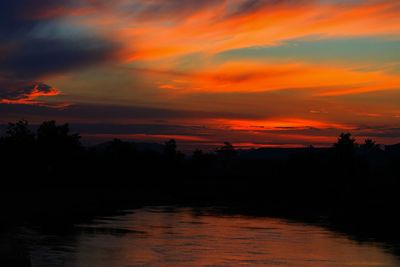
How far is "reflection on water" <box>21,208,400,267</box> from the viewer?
38750mm

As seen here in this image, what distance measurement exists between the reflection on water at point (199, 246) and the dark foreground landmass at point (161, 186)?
8051mm

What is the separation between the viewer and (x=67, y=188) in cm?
11581

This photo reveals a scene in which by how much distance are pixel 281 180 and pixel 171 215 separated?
203 feet

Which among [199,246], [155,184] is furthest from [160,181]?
[199,246]

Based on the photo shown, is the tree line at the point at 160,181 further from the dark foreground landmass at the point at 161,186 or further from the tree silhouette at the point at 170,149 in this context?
the tree silhouette at the point at 170,149

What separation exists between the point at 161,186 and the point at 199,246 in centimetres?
9786

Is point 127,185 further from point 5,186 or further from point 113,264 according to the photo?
point 113,264

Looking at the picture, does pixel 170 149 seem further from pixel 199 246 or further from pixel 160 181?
pixel 199 246

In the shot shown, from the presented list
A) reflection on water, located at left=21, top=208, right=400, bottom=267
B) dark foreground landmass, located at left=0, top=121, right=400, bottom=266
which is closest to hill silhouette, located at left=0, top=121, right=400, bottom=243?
dark foreground landmass, located at left=0, top=121, right=400, bottom=266

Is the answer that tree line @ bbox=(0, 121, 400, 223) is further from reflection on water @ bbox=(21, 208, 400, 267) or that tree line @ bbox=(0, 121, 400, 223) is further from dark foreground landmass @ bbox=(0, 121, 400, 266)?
reflection on water @ bbox=(21, 208, 400, 267)

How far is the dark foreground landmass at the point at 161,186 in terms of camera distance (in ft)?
255

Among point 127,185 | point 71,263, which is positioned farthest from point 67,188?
point 71,263

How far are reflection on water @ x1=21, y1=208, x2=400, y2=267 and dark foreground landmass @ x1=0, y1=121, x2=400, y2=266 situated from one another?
26.4 feet

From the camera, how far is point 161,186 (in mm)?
142750
